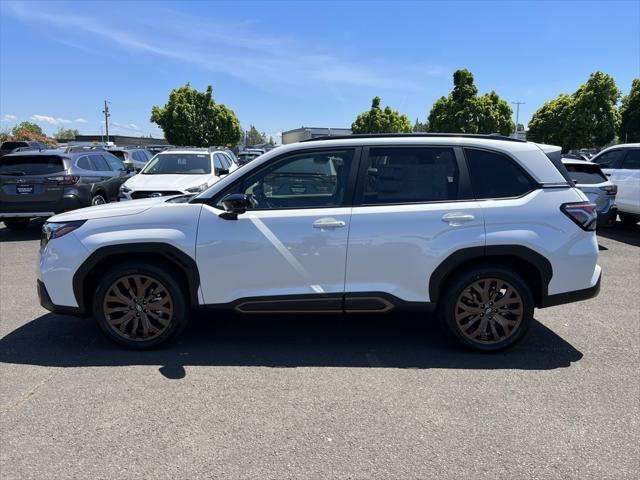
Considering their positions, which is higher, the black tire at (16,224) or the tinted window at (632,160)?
the tinted window at (632,160)

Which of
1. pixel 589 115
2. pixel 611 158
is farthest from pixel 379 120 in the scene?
pixel 611 158

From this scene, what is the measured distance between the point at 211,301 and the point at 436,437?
6.89ft

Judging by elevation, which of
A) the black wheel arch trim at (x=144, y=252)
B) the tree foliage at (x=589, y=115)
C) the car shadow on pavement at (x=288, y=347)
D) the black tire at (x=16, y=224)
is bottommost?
the car shadow on pavement at (x=288, y=347)

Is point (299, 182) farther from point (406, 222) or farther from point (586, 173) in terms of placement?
point (586, 173)

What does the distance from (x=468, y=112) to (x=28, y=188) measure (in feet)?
118

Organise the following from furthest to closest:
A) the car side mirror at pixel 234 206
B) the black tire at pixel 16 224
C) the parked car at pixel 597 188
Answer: the black tire at pixel 16 224
the parked car at pixel 597 188
the car side mirror at pixel 234 206

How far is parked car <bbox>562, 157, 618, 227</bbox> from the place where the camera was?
29.7ft

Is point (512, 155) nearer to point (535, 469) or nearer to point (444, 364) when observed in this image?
point (444, 364)

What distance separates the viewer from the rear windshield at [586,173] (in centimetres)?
927

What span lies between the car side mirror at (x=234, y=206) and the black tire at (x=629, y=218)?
9.63 metres

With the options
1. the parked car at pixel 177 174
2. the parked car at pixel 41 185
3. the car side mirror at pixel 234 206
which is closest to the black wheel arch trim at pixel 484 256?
the car side mirror at pixel 234 206

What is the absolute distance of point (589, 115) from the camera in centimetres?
3744

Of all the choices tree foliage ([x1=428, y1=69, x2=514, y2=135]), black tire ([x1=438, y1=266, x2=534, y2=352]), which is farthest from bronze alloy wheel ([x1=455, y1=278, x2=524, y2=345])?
tree foliage ([x1=428, y1=69, x2=514, y2=135])

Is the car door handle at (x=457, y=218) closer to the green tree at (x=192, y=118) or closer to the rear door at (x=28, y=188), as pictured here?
the rear door at (x=28, y=188)
